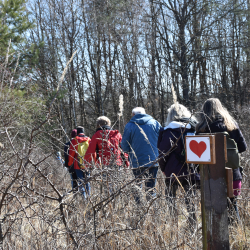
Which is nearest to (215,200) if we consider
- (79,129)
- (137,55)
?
(79,129)

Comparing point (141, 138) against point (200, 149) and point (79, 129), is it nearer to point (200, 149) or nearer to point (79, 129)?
point (79, 129)

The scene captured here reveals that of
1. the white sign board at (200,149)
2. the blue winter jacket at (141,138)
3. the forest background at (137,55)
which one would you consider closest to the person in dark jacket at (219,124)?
the blue winter jacket at (141,138)

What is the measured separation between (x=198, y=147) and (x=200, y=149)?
0.05 ft

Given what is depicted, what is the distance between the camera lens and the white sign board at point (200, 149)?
159 cm

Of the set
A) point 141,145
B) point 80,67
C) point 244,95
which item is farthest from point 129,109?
point 141,145

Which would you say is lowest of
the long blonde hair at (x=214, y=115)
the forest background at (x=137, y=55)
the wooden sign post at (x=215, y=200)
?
the wooden sign post at (x=215, y=200)

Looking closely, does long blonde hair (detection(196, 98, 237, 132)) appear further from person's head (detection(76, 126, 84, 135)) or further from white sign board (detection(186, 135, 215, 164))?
person's head (detection(76, 126, 84, 135))

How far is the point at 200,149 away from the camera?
1.59 metres

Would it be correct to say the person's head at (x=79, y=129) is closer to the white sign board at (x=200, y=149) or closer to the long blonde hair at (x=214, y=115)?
the long blonde hair at (x=214, y=115)

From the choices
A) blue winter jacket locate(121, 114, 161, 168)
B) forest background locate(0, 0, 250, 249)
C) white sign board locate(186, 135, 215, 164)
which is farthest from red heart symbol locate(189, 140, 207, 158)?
forest background locate(0, 0, 250, 249)

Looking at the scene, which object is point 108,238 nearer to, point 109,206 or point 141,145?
point 109,206

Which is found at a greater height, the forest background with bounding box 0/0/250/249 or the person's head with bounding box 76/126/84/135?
the forest background with bounding box 0/0/250/249

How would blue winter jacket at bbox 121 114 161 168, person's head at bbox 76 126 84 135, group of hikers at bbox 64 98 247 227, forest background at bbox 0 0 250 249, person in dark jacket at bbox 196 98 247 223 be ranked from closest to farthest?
group of hikers at bbox 64 98 247 227, person in dark jacket at bbox 196 98 247 223, blue winter jacket at bbox 121 114 161 168, person's head at bbox 76 126 84 135, forest background at bbox 0 0 250 249

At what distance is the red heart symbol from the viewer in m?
1.59
